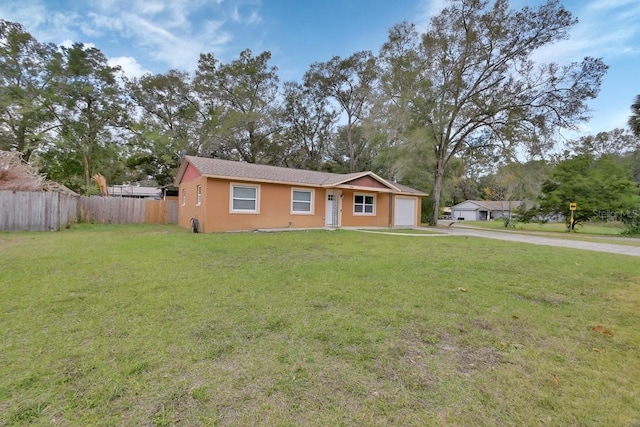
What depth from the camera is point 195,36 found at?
535 inches

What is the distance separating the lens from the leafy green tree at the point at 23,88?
21.3 meters

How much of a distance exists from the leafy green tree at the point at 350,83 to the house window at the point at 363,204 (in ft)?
45.7

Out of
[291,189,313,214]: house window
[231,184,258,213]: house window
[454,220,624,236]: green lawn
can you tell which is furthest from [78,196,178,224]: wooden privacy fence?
[454,220,624,236]: green lawn

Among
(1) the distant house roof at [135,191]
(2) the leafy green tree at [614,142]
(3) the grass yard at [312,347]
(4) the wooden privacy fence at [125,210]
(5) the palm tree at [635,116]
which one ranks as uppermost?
(2) the leafy green tree at [614,142]

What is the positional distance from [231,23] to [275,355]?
1550 centimetres

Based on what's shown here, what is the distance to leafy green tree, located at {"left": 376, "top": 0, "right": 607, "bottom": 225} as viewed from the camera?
678 inches

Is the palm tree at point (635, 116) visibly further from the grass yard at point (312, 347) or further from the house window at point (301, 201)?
the house window at point (301, 201)

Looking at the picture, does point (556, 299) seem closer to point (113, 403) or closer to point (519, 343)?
point (519, 343)

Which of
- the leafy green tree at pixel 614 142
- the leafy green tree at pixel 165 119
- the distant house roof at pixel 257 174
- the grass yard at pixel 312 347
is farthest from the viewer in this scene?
the leafy green tree at pixel 614 142

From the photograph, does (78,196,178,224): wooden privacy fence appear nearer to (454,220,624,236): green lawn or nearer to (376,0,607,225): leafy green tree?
(376,0,607,225): leafy green tree

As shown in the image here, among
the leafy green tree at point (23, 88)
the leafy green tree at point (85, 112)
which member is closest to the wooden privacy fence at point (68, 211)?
the leafy green tree at point (85, 112)

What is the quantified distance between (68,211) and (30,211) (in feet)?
5.85

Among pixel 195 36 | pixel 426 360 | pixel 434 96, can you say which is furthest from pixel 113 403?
pixel 434 96

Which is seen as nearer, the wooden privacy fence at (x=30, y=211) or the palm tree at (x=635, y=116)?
the wooden privacy fence at (x=30, y=211)
